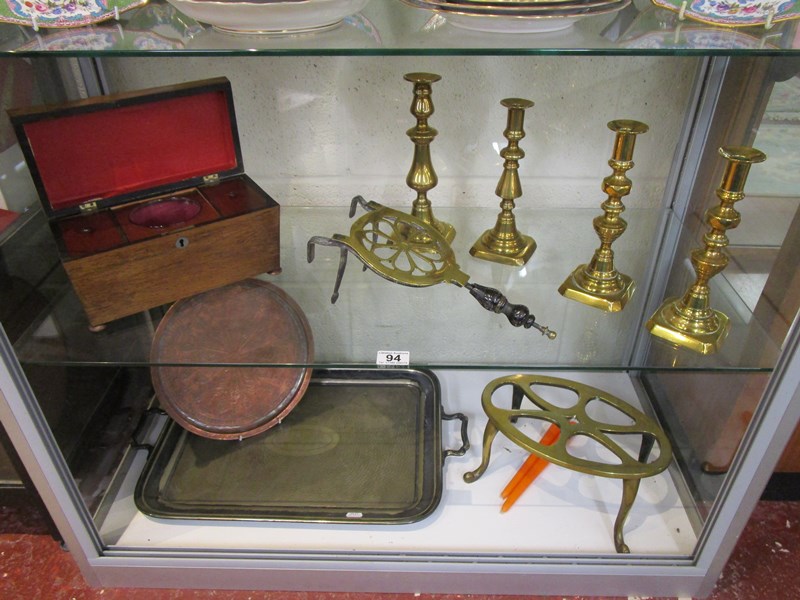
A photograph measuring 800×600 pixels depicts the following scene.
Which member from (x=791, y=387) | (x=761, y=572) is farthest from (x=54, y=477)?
(x=761, y=572)

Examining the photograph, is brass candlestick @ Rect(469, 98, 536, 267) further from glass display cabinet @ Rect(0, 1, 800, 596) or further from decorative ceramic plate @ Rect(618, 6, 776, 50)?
decorative ceramic plate @ Rect(618, 6, 776, 50)

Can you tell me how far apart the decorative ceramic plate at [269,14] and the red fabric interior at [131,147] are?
0.72 ft

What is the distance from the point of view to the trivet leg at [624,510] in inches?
35.2

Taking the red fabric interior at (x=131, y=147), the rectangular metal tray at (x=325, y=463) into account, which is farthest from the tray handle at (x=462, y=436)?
the red fabric interior at (x=131, y=147)

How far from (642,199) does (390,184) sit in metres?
0.41

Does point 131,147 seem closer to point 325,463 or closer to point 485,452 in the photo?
point 325,463

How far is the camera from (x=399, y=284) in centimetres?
88

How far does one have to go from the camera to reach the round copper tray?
2.89 ft

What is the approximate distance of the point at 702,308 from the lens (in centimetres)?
85

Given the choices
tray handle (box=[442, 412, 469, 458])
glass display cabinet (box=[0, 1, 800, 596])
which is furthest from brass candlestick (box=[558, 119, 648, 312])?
tray handle (box=[442, 412, 469, 458])

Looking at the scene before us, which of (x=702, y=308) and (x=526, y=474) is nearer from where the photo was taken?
(x=702, y=308)

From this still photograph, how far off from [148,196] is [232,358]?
238mm

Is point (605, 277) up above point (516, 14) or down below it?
below

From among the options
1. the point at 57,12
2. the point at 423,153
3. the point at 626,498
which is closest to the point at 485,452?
the point at 626,498
